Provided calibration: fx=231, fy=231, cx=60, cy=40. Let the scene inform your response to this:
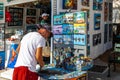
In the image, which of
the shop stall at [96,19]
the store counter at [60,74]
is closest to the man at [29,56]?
the store counter at [60,74]

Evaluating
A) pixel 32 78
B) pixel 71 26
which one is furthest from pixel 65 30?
pixel 32 78

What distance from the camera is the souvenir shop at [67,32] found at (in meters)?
4.41

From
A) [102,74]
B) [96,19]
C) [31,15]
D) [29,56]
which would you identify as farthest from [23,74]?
[31,15]

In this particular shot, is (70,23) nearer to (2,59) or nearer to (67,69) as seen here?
(67,69)

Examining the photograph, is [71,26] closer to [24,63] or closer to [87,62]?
[87,62]

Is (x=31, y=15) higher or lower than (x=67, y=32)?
higher

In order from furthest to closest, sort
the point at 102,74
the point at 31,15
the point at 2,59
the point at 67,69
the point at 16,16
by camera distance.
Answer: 1. the point at 31,15
2. the point at 16,16
3. the point at 2,59
4. the point at 67,69
5. the point at 102,74

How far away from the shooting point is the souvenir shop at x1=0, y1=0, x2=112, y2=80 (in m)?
4.41

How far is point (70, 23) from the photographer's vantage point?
486cm

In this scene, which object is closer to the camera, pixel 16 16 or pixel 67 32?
pixel 67 32

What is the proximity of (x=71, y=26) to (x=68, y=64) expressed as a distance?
0.82 meters

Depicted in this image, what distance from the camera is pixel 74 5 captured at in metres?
5.99

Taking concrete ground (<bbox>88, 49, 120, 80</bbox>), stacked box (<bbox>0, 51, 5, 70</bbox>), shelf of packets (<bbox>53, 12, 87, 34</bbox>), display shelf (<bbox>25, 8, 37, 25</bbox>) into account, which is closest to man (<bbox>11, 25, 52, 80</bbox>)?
concrete ground (<bbox>88, 49, 120, 80</bbox>)

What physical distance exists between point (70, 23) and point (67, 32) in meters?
0.21
